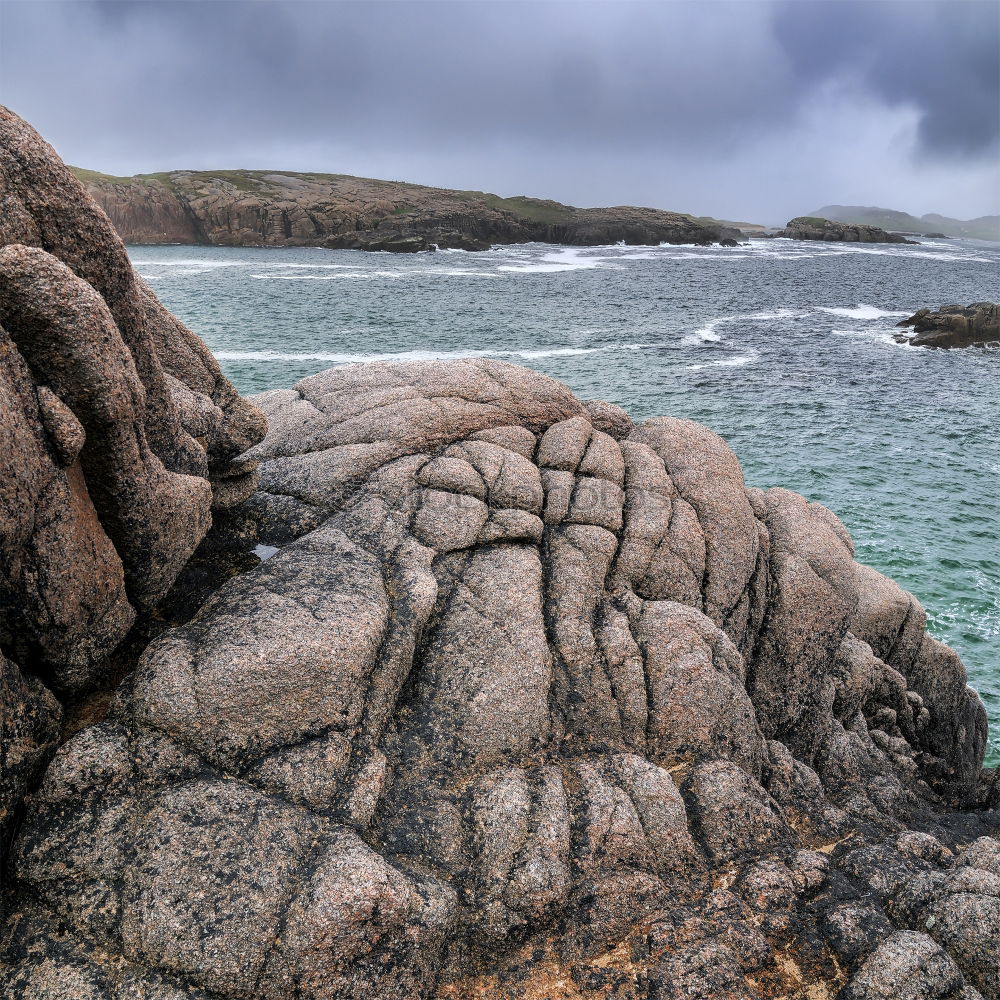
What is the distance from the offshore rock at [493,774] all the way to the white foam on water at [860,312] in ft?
292

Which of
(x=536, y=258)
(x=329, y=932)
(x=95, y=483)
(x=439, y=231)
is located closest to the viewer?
(x=329, y=932)

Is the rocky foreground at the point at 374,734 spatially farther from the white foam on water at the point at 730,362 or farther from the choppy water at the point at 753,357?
the white foam on water at the point at 730,362

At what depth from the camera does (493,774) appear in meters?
12.9

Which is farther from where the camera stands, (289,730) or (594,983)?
(289,730)

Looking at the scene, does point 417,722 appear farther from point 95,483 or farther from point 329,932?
point 95,483

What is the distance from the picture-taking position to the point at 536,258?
167500 mm

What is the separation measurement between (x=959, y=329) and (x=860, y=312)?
74.3ft

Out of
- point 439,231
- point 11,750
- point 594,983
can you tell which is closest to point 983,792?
point 594,983

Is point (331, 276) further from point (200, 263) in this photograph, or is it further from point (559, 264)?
point (559, 264)

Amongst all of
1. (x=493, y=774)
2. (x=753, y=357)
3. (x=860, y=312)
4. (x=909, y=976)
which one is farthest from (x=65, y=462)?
(x=860, y=312)

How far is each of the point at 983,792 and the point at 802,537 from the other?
29.6 ft

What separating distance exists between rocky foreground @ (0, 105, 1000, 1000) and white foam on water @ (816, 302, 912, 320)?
91353mm

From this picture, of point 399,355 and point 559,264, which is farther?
point 559,264

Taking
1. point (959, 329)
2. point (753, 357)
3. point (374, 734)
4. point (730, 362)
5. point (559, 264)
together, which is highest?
point (559, 264)
